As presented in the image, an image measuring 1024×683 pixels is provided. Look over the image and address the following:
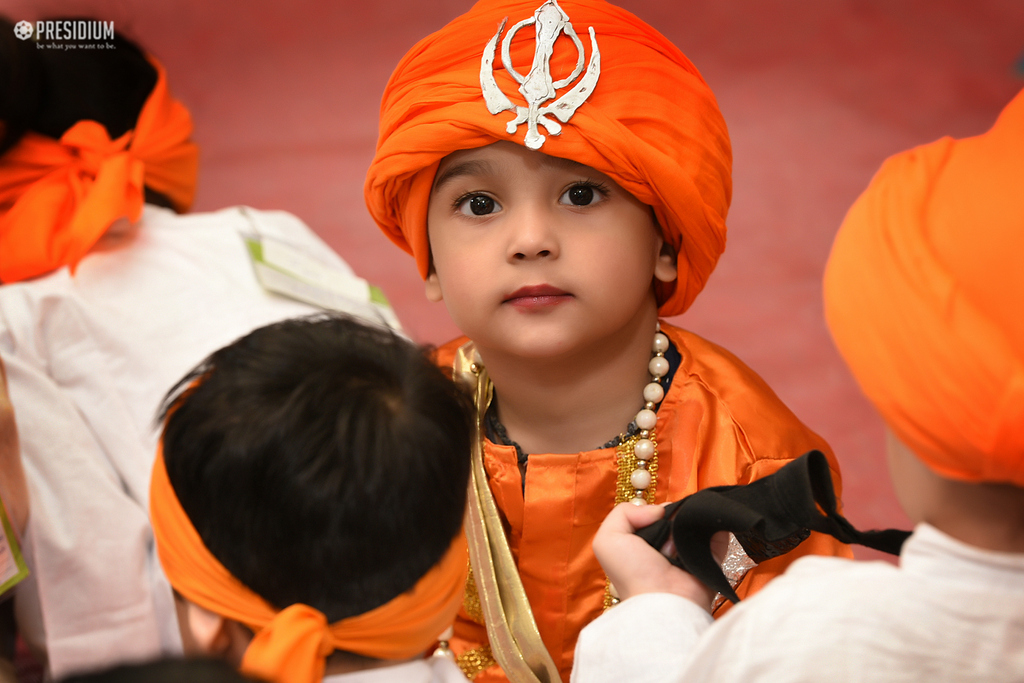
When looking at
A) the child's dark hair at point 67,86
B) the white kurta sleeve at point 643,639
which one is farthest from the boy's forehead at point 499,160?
the child's dark hair at point 67,86

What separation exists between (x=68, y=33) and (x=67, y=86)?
231mm

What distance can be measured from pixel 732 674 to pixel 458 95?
71 centimetres

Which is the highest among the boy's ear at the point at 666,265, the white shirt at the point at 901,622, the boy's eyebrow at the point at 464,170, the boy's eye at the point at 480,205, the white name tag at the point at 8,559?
the boy's eyebrow at the point at 464,170

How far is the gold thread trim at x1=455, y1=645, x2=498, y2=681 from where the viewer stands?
Answer: 1.36 m

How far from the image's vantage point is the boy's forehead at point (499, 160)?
1133 millimetres

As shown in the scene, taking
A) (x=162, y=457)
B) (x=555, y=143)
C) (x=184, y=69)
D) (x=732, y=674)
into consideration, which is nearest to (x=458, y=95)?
(x=555, y=143)

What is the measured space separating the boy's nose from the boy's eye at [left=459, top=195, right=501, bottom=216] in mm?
53

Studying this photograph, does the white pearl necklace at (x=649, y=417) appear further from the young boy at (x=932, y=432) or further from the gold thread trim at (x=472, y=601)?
the young boy at (x=932, y=432)

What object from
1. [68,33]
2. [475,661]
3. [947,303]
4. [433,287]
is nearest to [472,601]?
[475,661]

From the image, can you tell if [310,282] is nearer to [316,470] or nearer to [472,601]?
[472,601]

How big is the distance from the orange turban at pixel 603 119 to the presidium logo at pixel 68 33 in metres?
0.70

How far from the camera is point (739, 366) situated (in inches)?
50.9

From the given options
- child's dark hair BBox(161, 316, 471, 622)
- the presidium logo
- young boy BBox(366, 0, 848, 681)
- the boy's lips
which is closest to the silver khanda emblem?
young boy BBox(366, 0, 848, 681)

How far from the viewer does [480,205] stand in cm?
117
